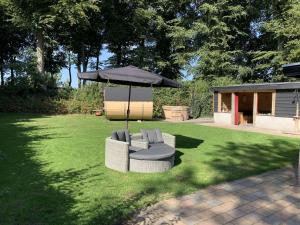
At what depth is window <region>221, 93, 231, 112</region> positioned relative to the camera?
64.4ft

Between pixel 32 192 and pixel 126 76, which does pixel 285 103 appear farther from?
pixel 32 192

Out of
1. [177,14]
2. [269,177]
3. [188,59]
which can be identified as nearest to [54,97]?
[188,59]

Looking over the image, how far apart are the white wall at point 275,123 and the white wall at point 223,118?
6.25 feet

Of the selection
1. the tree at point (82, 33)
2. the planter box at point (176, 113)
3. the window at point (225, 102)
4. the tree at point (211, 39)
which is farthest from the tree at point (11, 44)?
the window at point (225, 102)

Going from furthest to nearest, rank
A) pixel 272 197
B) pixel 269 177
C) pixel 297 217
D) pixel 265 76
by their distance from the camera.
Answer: pixel 265 76
pixel 269 177
pixel 272 197
pixel 297 217

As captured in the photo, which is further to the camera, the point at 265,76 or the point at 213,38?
the point at 265,76

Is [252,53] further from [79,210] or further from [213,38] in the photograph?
[79,210]

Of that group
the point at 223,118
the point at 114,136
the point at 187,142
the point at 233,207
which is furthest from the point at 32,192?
the point at 223,118

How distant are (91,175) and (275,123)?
12.1 metres

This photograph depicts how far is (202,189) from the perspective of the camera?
552 cm

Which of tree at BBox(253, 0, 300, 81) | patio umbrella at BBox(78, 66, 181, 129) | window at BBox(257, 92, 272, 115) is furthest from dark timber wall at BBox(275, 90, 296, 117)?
patio umbrella at BBox(78, 66, 181, 129)

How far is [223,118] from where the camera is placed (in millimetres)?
18984

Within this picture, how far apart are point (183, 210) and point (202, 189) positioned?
107 cm

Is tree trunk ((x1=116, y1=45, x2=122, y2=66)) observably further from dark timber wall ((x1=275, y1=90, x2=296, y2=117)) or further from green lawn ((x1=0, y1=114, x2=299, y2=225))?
green lawn ((x1=0, y1=114, x2=299, y2=225))
